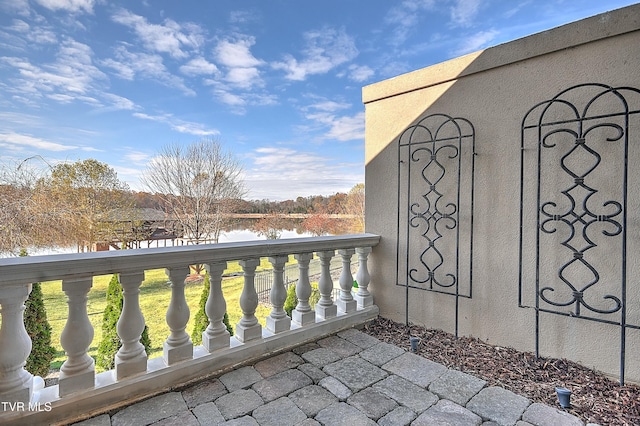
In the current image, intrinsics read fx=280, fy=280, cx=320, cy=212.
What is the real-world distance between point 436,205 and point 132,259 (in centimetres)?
209

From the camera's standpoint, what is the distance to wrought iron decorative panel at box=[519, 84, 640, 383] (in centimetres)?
157

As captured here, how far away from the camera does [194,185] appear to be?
1141 centimetres

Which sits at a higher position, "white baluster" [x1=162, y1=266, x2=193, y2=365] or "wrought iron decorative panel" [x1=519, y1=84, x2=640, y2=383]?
"wrought iron decorative panel" [x1=519, y1=84, x2=640, y2=383]

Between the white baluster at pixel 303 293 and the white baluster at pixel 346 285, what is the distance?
13.6 inches

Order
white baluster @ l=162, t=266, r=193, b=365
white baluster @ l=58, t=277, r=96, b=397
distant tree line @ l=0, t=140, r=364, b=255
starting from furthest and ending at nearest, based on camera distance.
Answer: distant tree line @ l=0, t=140, r=364, b=255 → white baluster @ l=162, t=266, r=193, b=365 → white baluster @ l=58, t=277, r=96, b=397

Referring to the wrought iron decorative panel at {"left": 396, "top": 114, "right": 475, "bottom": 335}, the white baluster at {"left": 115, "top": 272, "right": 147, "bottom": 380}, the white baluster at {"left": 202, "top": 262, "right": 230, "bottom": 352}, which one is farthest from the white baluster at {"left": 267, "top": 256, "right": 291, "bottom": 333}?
the wrought iron decorative panel at {"left": 396, "top": 114, "right": 475, "bottom": 335}

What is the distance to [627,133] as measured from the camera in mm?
1529

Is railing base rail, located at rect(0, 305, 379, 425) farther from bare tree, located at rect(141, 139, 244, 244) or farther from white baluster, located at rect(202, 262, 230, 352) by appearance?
bare tree, located at rect(141, 139, 244, 244)

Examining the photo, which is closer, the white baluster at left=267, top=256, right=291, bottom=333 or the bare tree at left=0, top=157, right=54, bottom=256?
the white baluster at left=267, top=256, right=291, bottom=333

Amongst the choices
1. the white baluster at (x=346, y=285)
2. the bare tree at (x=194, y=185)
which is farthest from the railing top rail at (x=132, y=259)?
the bare tree at (x=194, y=185)

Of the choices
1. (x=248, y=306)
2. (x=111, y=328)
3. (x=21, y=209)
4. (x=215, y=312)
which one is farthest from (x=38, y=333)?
(x=21, y=209)

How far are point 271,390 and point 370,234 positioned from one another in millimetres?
1537

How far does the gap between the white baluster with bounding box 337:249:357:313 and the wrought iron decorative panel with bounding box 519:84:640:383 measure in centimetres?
122

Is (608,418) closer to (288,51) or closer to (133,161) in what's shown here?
(288,51)
